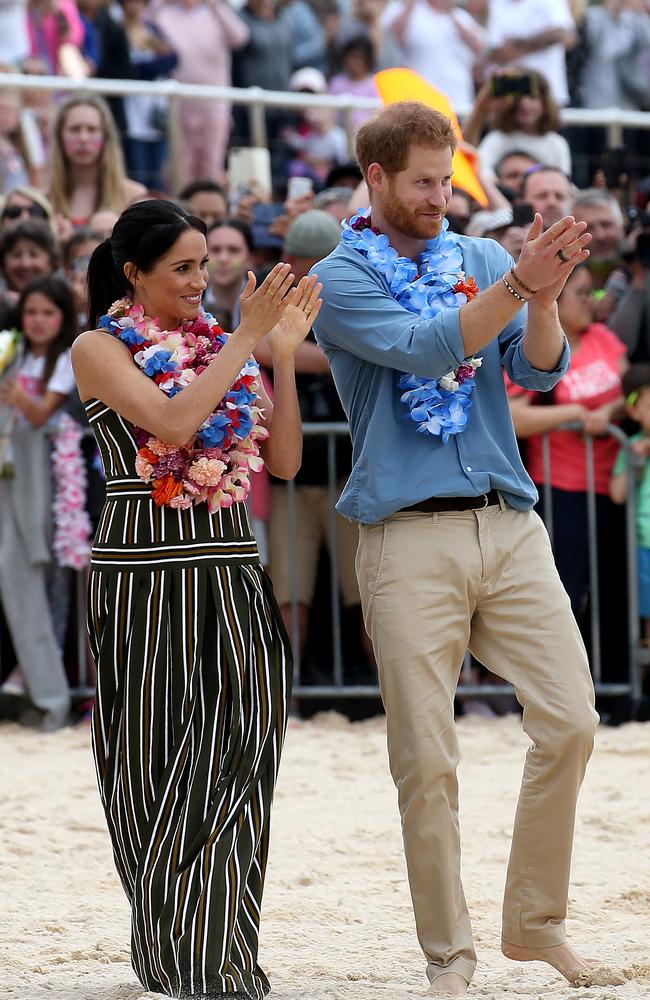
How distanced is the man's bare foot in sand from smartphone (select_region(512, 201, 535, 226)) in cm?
458

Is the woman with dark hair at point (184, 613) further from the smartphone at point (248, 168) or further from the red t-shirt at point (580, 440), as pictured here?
the smartphone at point (248, 168)

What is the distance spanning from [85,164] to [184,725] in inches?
223

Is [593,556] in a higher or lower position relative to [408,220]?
lower

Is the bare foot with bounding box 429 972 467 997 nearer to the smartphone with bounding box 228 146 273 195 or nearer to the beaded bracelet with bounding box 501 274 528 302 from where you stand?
the beaded bracelet with bounding box 501 274 528 302

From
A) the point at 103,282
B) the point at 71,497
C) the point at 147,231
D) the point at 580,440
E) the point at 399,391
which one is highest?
the point at 147,231

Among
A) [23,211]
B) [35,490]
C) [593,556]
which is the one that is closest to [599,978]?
[593,556]

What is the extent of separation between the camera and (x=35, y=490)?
7.73 metres

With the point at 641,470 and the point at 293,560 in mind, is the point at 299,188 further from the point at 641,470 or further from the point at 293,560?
the point at 641,470

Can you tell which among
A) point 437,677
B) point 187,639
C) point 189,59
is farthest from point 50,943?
point 189,59

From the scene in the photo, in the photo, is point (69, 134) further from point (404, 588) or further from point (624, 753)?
point (404, 588)

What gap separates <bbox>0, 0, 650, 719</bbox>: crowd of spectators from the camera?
25.0 ft

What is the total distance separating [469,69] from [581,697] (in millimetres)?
8234

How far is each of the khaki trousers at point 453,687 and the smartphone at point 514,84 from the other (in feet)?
18.9

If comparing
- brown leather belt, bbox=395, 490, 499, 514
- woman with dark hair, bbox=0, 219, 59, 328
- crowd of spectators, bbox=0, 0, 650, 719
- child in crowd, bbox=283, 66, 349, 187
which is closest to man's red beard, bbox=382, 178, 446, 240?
brown leather belt, bbox=395, 490, 499, 514
